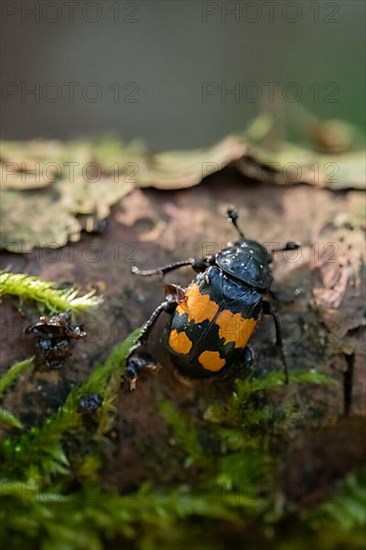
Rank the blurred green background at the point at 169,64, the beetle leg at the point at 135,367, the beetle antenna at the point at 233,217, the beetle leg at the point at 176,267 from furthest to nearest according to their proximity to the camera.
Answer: the blurred green background at the point at 169,64, the beetle antenna at the point at 233,217, the beetle leg at the point at 176,267, the beetle leg at the point at 135,367

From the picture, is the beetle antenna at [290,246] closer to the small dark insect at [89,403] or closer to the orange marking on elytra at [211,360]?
the orange marking on elytra at [211,360]

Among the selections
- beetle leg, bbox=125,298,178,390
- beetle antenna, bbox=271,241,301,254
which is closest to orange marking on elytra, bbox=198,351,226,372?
beetle leg, bbox=125,298,178,390

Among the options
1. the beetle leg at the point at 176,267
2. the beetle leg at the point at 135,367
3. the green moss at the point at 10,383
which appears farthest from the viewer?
the beetle leg at the point at 176,267

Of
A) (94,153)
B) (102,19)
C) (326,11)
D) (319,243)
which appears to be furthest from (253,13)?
(319,243)

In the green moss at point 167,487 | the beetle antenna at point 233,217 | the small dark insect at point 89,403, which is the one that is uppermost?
the beetle antenna at point 233,217

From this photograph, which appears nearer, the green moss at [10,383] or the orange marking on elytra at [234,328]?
the green moss at [10,383]

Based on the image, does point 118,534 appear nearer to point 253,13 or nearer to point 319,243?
point 319,243

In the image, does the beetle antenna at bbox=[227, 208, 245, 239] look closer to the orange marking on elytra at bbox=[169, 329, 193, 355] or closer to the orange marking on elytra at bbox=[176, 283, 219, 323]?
the orange marking on elytra at bbox=[176, 283, 219, 323]

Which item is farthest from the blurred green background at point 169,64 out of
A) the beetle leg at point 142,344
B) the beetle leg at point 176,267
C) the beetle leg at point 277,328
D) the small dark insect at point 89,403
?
the small dark insect at point 89,403
